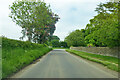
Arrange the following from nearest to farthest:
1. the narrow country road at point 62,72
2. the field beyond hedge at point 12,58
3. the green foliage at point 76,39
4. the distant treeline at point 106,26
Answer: the narrow country road at point 62,72, the field beyond hedge at point 12,58, the distant treeline at point 106,26, the green foliage at point 76,39

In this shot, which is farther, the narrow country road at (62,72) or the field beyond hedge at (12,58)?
the field beyond hedge at (12,58)

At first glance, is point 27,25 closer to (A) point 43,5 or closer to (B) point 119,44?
(A) point 43,5

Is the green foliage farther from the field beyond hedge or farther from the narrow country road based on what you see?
the narrow country road

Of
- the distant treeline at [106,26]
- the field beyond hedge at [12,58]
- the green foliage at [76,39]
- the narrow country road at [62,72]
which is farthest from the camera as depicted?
the green foliage at [76,39]

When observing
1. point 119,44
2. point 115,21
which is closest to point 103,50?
point 119,44

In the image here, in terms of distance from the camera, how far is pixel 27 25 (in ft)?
108

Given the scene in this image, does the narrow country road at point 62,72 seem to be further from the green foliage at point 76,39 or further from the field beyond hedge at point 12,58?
the green foliage at point 76,39

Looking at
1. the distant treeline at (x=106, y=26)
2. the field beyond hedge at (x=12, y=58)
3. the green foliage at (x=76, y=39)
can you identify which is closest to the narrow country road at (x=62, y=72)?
the field beyond hedge at (x=12, y=58)

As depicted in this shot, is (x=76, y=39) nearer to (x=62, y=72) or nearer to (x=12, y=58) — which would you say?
(x=12, y=58)

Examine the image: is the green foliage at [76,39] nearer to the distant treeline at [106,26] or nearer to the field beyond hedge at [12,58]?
the distant treeline at [106,26]

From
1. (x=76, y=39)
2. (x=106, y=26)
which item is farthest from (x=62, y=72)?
(x=76, y=39)

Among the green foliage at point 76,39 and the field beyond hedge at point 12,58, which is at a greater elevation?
the green foliage at point 76,39

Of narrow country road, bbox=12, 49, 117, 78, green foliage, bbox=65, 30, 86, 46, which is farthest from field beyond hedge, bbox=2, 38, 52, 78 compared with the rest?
green foliage, bbox=65, 30, 86, 46

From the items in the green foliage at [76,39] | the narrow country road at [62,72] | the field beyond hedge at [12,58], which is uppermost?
the green foliage at [76,39]
